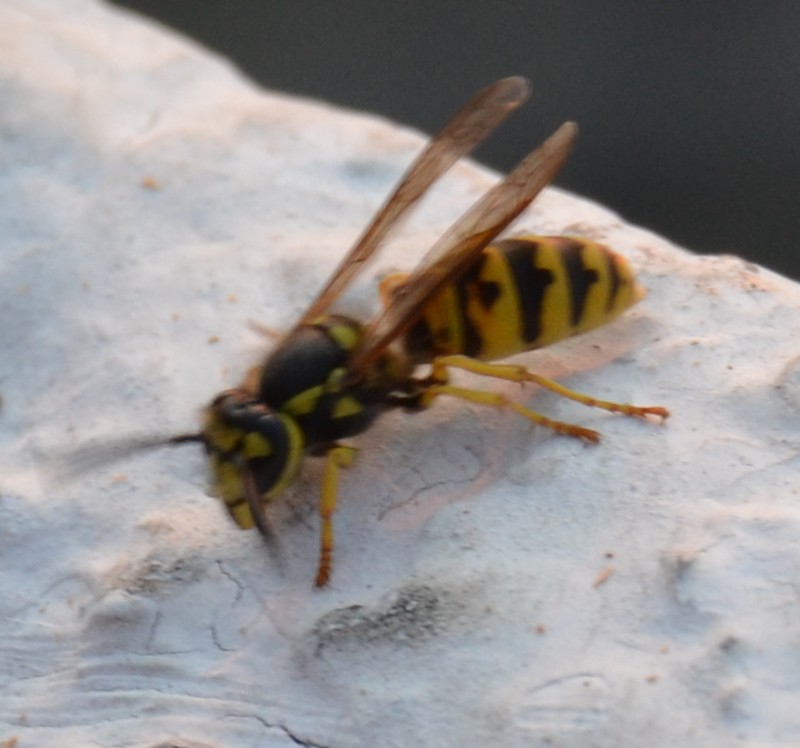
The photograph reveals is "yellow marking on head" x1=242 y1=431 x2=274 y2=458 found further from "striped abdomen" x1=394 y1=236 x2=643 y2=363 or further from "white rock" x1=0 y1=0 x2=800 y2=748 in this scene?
"striped abdomen" x1=394 y1=236 x2=643 y2=363

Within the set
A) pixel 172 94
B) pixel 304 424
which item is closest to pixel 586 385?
pixel 304 424

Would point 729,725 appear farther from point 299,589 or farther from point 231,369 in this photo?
point 231,369

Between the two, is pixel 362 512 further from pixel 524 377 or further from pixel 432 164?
pixel 432 164

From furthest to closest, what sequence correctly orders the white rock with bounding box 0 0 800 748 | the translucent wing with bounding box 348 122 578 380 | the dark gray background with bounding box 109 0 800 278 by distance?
the dark gray background with bounding box 109 0 800 278 → the translucent wing with bounding box 348 122 578 380 → the white rock with bounding box 0 0 800 748

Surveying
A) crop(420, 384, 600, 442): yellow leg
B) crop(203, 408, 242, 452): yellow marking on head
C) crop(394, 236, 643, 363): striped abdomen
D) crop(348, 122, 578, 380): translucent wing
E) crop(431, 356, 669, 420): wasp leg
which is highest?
crop(348, 122, 578, 380): translucent wing

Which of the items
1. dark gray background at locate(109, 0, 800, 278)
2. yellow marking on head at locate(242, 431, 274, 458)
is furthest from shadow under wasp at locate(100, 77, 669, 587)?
dark gray background at locate(109, 0, 800, 278)

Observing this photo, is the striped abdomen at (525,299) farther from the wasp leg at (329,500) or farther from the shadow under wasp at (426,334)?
the wasp leg at (329,500)

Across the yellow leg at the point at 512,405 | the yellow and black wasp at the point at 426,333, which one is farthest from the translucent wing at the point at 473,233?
the yellow leg at the point at 512,405

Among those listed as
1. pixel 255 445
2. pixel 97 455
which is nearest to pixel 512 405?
pixel 255 445
